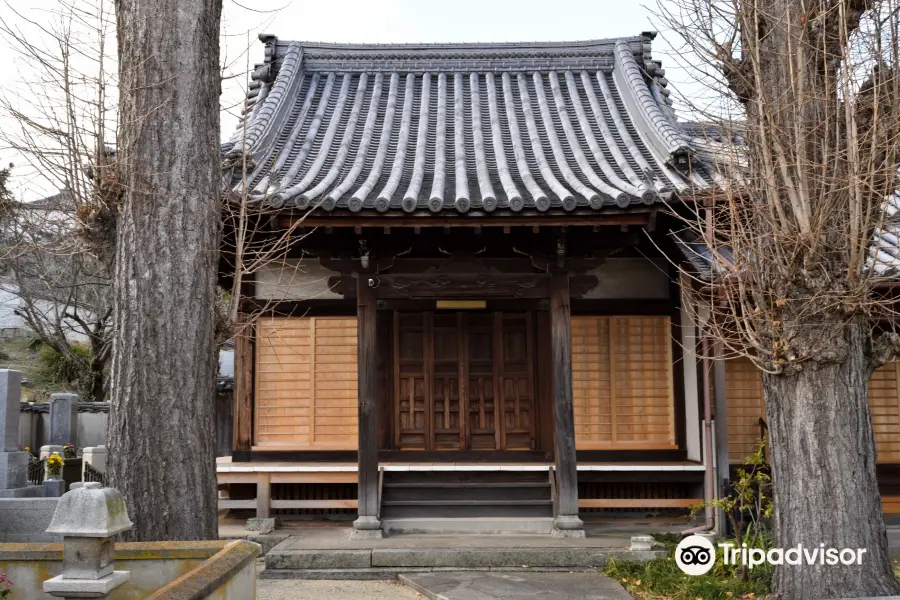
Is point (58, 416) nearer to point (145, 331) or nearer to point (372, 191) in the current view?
point (372, 191)

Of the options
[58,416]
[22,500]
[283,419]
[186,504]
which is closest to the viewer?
[186,504]

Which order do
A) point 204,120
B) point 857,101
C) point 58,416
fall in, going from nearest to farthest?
point 204,120
point 857,101
point 58,416

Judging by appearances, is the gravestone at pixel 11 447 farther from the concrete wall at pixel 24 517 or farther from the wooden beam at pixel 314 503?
the wooden beam at pixel 314 503

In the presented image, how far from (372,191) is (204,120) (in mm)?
3660

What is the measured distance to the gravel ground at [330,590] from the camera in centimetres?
705

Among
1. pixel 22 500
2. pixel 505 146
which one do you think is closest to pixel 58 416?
pixel 22 500

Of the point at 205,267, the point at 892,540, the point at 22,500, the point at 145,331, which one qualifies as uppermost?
the point at 205,267

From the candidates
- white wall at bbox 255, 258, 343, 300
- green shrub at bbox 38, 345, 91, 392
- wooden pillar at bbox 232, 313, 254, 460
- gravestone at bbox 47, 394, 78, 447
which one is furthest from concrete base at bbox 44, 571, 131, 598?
green shrub at bbox 38, 345, 91, 392

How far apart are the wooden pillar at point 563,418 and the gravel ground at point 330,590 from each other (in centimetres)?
217

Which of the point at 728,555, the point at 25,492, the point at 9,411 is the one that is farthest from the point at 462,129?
the point at 25,492

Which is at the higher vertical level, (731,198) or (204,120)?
(204,120)

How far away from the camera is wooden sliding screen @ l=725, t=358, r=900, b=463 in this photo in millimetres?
10117

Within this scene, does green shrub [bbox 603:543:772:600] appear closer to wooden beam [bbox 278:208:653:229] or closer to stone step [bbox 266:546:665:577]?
stone step [bbox 266:546:665:577]

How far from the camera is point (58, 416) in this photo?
13438 millimetres
